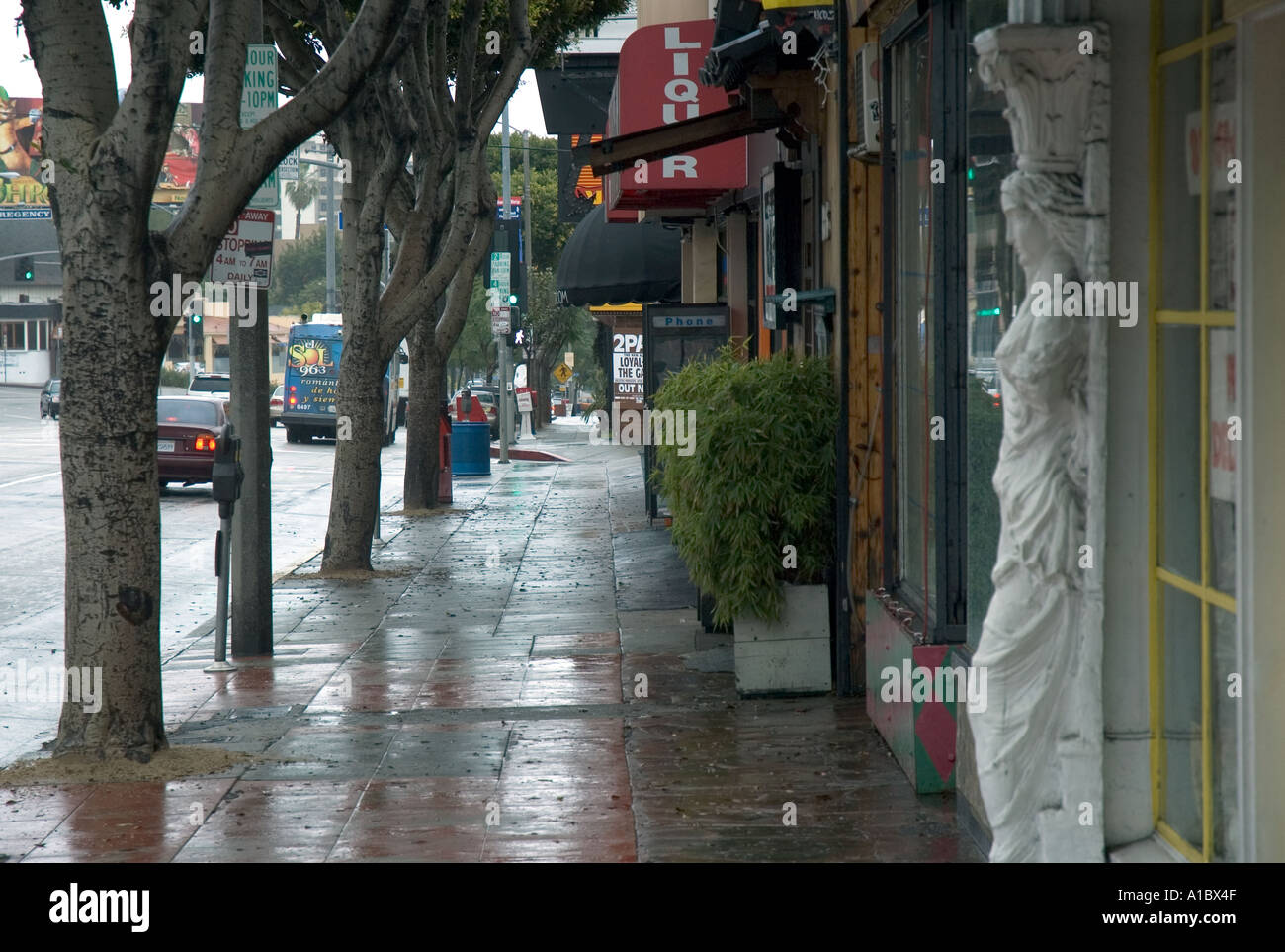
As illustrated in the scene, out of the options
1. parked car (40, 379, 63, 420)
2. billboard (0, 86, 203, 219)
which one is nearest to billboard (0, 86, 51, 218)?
billboard (0, 86, 203, 219)

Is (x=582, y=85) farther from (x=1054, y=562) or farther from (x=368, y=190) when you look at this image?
(x=1054, y=562)

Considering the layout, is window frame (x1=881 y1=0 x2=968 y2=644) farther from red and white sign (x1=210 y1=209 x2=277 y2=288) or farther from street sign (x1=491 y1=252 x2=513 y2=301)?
street sign (x1=491 y1=252 x2=513 y2=301)

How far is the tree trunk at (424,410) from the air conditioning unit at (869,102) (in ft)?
39.7

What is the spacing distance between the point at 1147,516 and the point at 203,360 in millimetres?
87273

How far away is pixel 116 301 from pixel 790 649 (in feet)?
13.1

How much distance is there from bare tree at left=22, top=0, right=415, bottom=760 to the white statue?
4569 millimetres

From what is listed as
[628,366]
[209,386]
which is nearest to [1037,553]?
[628,366]

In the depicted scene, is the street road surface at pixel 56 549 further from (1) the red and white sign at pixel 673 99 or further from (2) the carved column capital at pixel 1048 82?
(2) the carved column capital at pixel 1048 82

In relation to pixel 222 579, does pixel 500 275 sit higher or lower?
higher

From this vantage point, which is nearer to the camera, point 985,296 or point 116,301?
point 985,296

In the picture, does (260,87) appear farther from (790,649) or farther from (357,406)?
(790,649)

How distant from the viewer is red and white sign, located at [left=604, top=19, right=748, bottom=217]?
14.1m

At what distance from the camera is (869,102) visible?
7949 mm

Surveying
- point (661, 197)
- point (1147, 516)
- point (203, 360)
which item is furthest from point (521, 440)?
point (203, 360)
